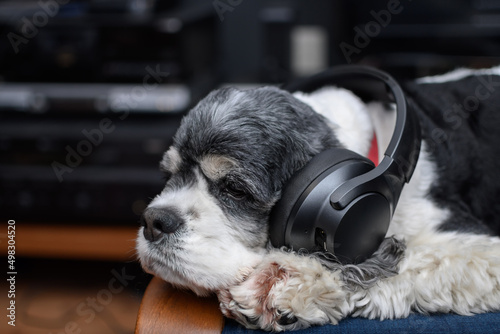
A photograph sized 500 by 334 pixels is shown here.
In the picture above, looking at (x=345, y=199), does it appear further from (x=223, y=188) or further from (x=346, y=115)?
(x=346, y=115)

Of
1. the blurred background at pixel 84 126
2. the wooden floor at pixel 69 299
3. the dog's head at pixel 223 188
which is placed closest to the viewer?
the dog's head at pixel 223 188

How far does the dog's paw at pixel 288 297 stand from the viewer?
82cm

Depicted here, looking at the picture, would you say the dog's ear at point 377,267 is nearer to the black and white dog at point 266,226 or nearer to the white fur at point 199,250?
the black and white dog at point 266,226

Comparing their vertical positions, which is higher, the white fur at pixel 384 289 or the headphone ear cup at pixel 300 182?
the headphone ear cup at pixel 300 182

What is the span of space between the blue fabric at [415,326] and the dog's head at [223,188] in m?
0.13

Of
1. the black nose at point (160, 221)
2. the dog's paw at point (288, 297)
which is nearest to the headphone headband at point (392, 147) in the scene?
the dog's paw at point (288, 297)

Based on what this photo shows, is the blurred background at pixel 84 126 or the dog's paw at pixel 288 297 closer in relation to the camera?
the dog's paw at pixel 288 297

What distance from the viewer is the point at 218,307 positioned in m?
0.89

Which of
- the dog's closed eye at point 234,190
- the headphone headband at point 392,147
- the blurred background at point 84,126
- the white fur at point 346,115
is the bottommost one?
the blurred background at point 84,126

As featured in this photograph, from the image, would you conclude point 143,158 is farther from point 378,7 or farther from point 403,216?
point 378,7

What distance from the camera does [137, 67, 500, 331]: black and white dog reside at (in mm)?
865

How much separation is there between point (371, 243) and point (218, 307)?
0.90 ft

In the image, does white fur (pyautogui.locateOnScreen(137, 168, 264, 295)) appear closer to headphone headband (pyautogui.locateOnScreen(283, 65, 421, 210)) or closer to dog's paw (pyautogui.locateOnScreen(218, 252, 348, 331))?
dog's paw (pyautogui.locateOnScreen(218, 252, 348, 331))

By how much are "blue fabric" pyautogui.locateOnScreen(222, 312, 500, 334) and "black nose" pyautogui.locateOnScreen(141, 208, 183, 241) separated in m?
0.19
